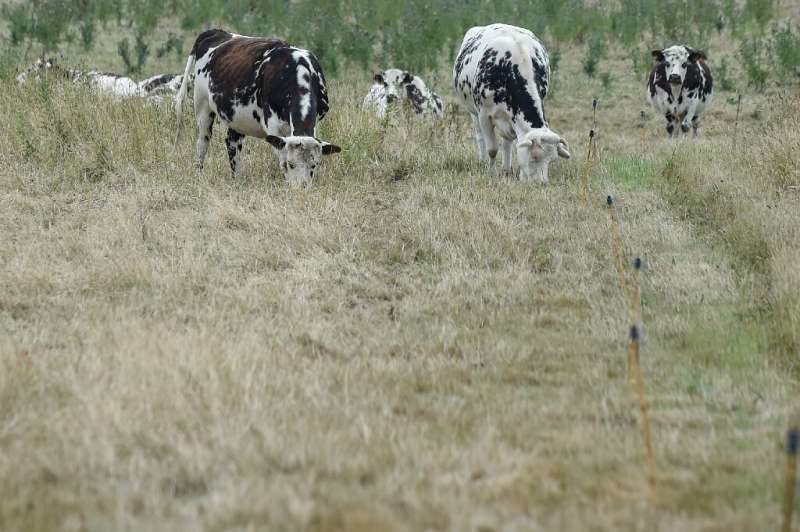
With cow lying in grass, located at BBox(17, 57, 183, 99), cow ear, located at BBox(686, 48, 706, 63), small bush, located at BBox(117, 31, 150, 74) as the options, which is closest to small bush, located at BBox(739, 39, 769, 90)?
cow ear, located at BBox(686, 48, 706, 63)

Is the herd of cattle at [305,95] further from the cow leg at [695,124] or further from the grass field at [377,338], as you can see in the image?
the cow leg at [695,124]

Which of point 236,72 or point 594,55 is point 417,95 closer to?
point 236,72

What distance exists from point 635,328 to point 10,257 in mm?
4507

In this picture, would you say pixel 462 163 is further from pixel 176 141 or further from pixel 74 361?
pixel 74 361

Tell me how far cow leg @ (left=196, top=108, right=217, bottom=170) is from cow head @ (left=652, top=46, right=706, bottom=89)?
655 cm

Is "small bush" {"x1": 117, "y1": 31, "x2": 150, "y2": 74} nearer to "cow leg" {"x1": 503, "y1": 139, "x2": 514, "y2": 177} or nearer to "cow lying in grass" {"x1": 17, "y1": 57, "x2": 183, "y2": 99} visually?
"cow lying in grass" {"x1": 17, "y1": 57, "x2": 183, "y2": 99}

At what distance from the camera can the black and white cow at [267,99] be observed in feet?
30.2

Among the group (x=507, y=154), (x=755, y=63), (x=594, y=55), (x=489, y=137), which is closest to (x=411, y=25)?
(x=594, y=55)

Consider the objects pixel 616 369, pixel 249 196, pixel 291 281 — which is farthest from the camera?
pixel 249 196

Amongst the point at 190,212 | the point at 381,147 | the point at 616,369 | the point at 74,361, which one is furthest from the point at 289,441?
the point at 381,147

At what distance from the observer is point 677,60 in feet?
45.2

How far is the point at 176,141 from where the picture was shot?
1088 centimetres

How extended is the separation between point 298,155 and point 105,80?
6715 mm

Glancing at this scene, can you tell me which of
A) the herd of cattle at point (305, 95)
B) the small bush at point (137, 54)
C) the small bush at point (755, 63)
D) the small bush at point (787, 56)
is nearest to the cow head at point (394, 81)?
the herd of cattle at point (305, 95)
